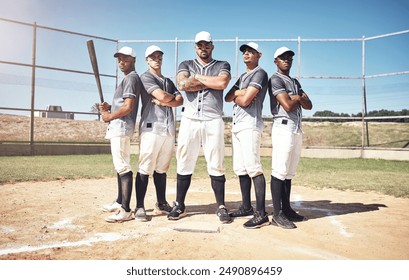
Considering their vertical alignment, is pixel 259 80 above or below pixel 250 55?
below

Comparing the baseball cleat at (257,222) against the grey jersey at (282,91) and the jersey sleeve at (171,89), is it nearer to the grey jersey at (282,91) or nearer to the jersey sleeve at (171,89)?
the grey jersey at (282,91)

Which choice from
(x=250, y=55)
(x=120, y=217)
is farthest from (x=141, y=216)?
(x=250, y=55)

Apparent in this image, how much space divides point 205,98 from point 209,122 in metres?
0.31

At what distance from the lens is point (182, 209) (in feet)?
14.9

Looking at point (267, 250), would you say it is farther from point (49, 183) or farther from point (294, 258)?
point (49, 183)

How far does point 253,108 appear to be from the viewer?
14.2ft

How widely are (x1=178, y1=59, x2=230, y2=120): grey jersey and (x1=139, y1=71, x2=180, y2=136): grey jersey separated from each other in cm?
25

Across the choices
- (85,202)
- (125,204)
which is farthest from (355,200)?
(85,202)

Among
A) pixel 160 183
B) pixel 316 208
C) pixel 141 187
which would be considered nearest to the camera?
pixel 141 187

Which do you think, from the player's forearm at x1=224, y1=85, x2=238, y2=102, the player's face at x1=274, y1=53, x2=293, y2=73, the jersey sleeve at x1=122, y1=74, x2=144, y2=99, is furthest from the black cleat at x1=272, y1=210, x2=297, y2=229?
the jersey sleeve at x1=122, y1=74, x2=144, y2=99

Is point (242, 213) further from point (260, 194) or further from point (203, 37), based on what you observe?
point (203, 37)

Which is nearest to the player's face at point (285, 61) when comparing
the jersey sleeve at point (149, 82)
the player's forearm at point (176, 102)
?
the player's forearm at point (176, 102)

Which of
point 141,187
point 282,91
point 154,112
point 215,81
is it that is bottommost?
point 141,187

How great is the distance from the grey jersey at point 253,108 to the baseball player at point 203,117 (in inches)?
9.2
